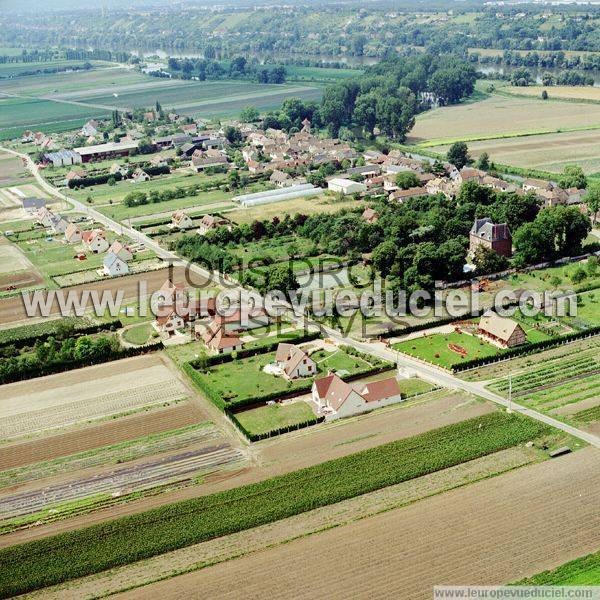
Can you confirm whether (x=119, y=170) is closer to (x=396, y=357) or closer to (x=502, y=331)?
(x=396, y=357)

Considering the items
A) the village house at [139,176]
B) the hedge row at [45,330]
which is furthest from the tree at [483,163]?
the hedge row at [45,330]

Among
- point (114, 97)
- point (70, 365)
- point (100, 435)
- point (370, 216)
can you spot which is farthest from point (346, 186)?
point (114, 97)

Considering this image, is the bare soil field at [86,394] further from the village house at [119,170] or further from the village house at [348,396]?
the village house at [119,170]

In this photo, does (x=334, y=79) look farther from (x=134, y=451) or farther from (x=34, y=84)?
(x=134, y=451)

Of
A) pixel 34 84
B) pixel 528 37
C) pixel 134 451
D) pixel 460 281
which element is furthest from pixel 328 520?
pixel 528 37

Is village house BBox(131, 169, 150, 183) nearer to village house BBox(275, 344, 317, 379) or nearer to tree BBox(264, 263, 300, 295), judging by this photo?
tree BBox(264, 263, 300, 295)

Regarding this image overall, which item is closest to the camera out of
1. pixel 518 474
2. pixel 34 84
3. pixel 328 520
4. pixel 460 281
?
pixel 328 520
